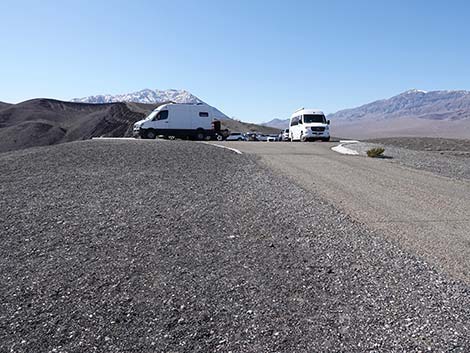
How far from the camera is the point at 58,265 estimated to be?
18.9 feet

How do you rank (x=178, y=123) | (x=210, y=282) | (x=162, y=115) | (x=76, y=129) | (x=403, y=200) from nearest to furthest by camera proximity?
(x=210, y=282), (x=403, y=200), (x=162, y=115), (x=178, y=123), (x=76, y=129)

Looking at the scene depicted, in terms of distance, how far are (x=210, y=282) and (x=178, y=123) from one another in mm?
29187

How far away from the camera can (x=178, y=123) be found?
33.7 metres

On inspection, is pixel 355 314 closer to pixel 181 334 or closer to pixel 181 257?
pixel 181 334

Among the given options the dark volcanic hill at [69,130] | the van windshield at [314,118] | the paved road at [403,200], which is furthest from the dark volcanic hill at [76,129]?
the paved road at [403,200]

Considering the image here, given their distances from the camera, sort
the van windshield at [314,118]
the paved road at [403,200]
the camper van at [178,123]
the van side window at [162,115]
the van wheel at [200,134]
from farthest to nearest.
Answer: the van windshield at [314,118], the van wheel at [200,134], the van side window at [162,115], the camper van at [178,123], the paved road at [403,200]

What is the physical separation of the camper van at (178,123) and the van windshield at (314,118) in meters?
7.42

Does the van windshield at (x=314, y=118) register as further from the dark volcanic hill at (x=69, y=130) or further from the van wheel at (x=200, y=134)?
the dark volcanic hill at (x=69, y=130)

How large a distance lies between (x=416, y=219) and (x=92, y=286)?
20.0 feet

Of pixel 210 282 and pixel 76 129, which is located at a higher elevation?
pixel 76 129

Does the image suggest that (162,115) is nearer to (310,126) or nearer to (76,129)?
(310,126)

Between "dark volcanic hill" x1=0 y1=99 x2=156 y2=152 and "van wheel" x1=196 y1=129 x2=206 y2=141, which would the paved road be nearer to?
"van wheel" x1=196 y1=129 x2=206 y2=141

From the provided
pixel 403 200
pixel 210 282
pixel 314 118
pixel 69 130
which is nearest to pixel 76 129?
pixel 69 130

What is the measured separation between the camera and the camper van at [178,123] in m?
33.2
